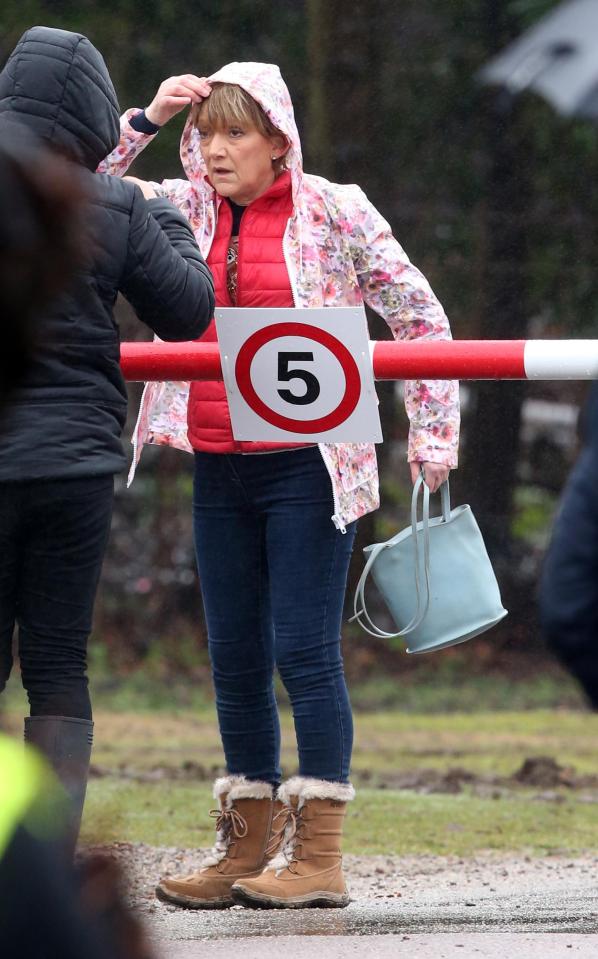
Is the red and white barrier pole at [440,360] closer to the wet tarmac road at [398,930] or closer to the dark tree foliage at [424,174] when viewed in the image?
the wet tarmac road at [398,930]

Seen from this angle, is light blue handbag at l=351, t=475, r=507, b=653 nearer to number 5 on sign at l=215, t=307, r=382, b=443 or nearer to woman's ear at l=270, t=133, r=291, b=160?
number 5 on sign at l=215, t=307, r=382, b=443

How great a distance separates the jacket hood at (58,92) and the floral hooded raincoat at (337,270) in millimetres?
497

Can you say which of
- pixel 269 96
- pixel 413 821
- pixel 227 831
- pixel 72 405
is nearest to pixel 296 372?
pixel 269 96

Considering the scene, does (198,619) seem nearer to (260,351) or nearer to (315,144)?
(315,144)

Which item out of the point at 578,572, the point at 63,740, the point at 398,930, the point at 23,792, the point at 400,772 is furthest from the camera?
the point at 400,772

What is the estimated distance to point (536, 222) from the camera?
39.2 ft

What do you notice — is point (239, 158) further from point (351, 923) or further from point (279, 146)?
point (351, 923)

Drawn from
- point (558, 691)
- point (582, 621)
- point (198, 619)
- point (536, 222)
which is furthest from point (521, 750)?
point (582, 621)

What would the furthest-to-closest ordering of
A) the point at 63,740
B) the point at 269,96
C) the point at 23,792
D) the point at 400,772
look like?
1. the point at 400,772
2. the point at 269,96
3. the point at 63,740
4. the point at 23,792

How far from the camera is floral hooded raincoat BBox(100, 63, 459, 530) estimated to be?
12.6 ft

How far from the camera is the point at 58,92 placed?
130 inches

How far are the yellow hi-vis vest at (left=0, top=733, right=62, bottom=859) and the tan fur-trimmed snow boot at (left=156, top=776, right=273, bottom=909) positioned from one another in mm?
2677

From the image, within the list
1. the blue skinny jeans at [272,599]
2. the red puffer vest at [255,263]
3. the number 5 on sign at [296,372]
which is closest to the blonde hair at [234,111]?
the red puffer vest at [255,263]

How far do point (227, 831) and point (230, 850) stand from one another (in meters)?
0.04
